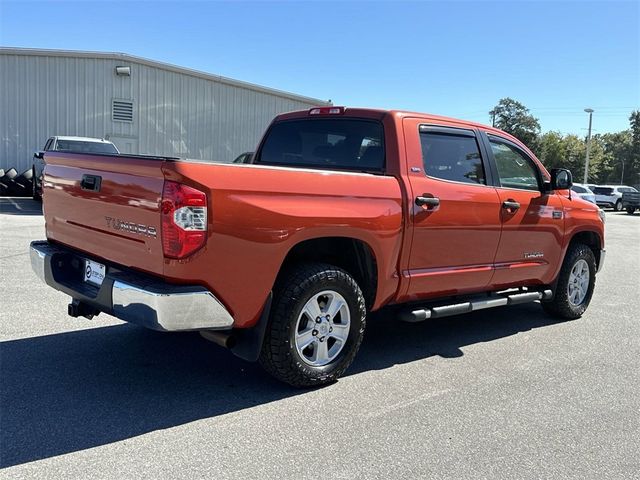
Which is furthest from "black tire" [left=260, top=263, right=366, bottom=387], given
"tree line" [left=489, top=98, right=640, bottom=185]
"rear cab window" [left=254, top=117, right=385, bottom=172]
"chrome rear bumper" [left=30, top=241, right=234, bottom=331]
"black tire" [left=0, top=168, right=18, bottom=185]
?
"tree line" [left=489, top=98, right=640, bottom=185]

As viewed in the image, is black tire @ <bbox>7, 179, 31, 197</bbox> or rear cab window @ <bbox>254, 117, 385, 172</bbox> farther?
black tire @ <bbox>7, 179, 31, 197</bbox>

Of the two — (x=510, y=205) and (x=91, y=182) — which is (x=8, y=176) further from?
(x=510, y=205)

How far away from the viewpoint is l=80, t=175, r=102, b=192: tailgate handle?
371 centimetres

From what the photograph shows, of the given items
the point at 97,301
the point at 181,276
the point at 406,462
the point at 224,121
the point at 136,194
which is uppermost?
the point at 224,121

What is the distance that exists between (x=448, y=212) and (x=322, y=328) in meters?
1.45

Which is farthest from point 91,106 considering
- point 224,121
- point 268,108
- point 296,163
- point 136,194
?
point 136,194

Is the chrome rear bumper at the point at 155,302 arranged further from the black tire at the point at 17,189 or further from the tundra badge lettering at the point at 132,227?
the black tire at the point at 17,189

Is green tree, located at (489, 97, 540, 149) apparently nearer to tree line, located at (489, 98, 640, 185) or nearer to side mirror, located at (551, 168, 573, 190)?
tree line, located at (489, 98, 640, 185)

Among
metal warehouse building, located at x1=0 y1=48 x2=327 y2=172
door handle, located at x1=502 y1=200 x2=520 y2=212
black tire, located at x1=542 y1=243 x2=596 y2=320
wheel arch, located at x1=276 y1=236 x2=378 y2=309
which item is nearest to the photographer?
wheel arch, located at x1=276 y1=236 x2=378 y2=309

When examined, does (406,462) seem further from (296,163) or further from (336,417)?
(296,163)

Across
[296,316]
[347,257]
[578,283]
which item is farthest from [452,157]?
[578,283]

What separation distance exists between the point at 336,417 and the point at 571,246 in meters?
3.97

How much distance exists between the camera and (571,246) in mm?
6336

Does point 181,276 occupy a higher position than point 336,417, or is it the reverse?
point 181,276
